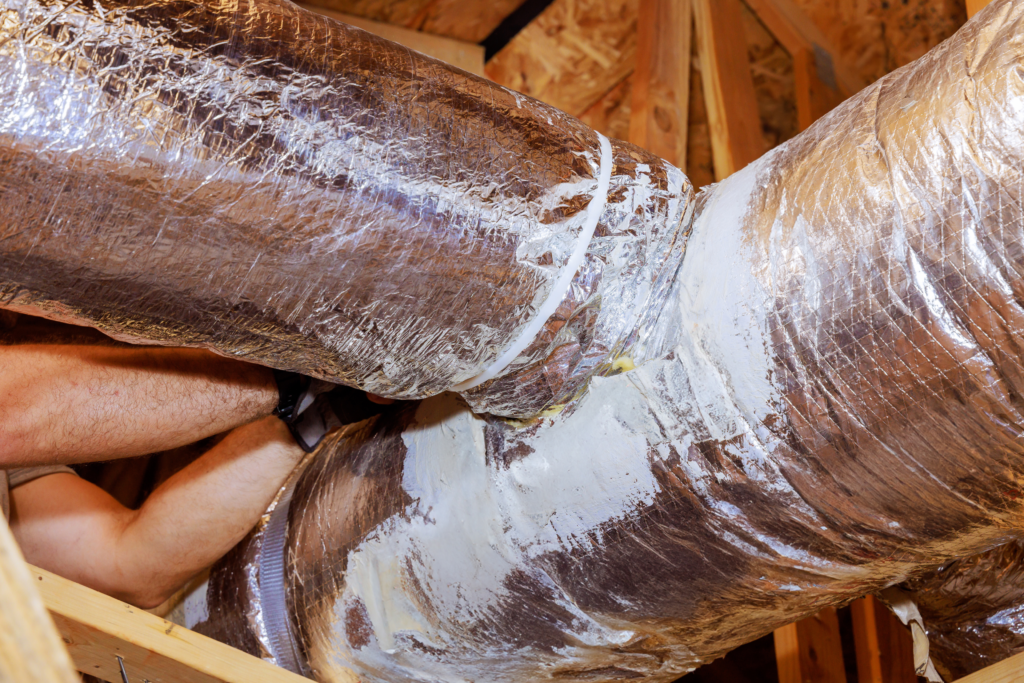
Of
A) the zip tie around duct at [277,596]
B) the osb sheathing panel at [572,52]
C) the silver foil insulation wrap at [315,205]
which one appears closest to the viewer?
the silver foil insulation wrap at [315,205]

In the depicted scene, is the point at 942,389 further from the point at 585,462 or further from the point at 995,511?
the point at 585,462

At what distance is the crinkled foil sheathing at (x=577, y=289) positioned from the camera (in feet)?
1.94

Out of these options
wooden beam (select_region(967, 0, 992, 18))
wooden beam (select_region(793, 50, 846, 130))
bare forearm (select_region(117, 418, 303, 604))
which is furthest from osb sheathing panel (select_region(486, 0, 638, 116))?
bare forearm (select_region(117, 418, 303, 604))

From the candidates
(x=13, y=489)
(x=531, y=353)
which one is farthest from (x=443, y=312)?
(x=13, y=489)

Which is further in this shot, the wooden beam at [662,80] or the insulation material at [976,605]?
the wooden beam at [662,80]

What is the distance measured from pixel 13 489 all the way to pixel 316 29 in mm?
1081

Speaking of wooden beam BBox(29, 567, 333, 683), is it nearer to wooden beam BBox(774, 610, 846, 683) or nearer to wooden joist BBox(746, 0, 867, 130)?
wooden beam BBox(774, 610, 846, 683)

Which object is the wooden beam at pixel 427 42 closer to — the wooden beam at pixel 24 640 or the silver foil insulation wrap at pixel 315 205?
the silver foil insulation wrap at pixel 315 205

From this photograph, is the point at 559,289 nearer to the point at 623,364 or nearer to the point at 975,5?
the point at 623,364

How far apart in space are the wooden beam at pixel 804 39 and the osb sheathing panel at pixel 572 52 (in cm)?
42

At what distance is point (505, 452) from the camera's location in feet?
2.90

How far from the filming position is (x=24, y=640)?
31cm

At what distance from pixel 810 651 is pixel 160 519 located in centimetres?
142

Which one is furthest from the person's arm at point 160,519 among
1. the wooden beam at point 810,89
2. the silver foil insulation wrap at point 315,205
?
the wooden beam at point 810,89
